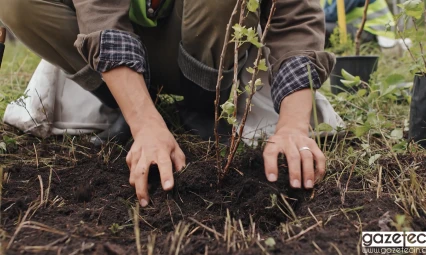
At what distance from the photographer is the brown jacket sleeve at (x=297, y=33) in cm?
173

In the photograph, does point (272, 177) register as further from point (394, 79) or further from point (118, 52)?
point (394, 79)

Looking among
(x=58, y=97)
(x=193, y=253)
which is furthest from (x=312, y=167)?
(x=58, y=97)

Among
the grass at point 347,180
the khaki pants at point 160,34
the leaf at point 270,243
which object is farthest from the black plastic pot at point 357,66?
the leaf at point 270,243

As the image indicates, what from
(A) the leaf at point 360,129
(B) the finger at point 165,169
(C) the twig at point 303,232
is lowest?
(A) the leaf at point 360,129

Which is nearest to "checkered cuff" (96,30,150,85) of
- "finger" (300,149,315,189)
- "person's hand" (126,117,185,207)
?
"person's hand" (126,117,185,207)

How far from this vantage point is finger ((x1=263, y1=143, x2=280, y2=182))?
1.44 m

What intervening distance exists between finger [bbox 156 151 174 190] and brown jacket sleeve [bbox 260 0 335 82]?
535 mm

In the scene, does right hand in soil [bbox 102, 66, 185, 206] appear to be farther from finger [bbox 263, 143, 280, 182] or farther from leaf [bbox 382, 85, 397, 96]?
leaf [bbox 382, 85, 397, 96]

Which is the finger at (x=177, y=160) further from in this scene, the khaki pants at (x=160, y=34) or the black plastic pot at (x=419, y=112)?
the black plastic pot at (x=419, y=112)

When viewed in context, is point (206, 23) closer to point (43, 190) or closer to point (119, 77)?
point (119, 77)

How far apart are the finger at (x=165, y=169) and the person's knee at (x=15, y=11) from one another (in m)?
0.76

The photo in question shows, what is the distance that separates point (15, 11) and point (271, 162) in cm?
101

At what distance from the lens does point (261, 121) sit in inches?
83.9

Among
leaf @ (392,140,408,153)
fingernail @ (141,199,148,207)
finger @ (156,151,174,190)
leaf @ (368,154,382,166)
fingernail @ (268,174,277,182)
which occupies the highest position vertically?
finger @ (156,151,174,190)
